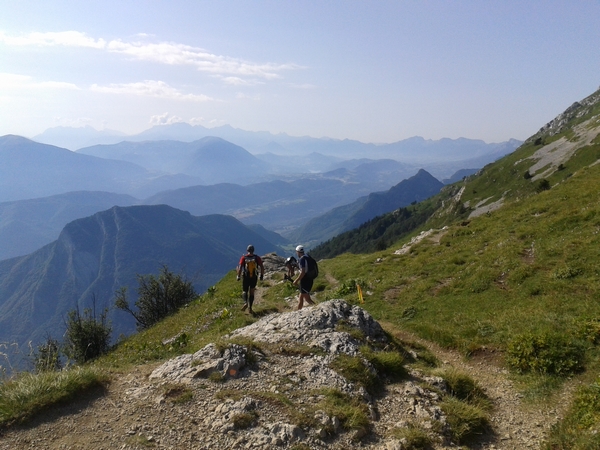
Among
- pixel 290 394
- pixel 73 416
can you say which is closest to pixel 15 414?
pixel 73 416

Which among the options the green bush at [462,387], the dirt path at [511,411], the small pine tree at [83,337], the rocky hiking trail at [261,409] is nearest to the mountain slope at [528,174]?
the dirt path at [511,411]

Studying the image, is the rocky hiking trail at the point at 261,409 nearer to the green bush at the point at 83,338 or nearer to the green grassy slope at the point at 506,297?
the green grassy slope at the point at 506,297

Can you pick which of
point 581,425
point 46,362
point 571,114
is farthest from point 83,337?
Answer: point 571,114

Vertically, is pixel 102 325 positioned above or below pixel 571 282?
below

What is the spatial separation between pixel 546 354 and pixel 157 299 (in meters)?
37.4

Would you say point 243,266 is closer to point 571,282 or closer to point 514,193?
point 571,282

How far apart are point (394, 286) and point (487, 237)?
8.23 metres

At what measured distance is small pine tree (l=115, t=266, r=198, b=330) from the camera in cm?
3869

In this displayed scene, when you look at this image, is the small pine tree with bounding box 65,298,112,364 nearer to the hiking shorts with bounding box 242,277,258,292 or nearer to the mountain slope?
the hiking shorts with bounding box 242,277,258,292

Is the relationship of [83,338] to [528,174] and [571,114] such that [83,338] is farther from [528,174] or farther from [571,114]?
[571,114]

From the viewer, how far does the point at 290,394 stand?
881 centimetres

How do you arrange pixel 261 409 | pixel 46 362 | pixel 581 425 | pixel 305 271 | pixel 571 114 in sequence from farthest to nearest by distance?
pixel 571 114 < pixel 305 271 < pixel 46 362 < pixel 261 409 < pixel 581 425

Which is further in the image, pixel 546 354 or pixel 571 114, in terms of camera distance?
pixel 571 114

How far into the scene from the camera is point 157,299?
39.3 meters
